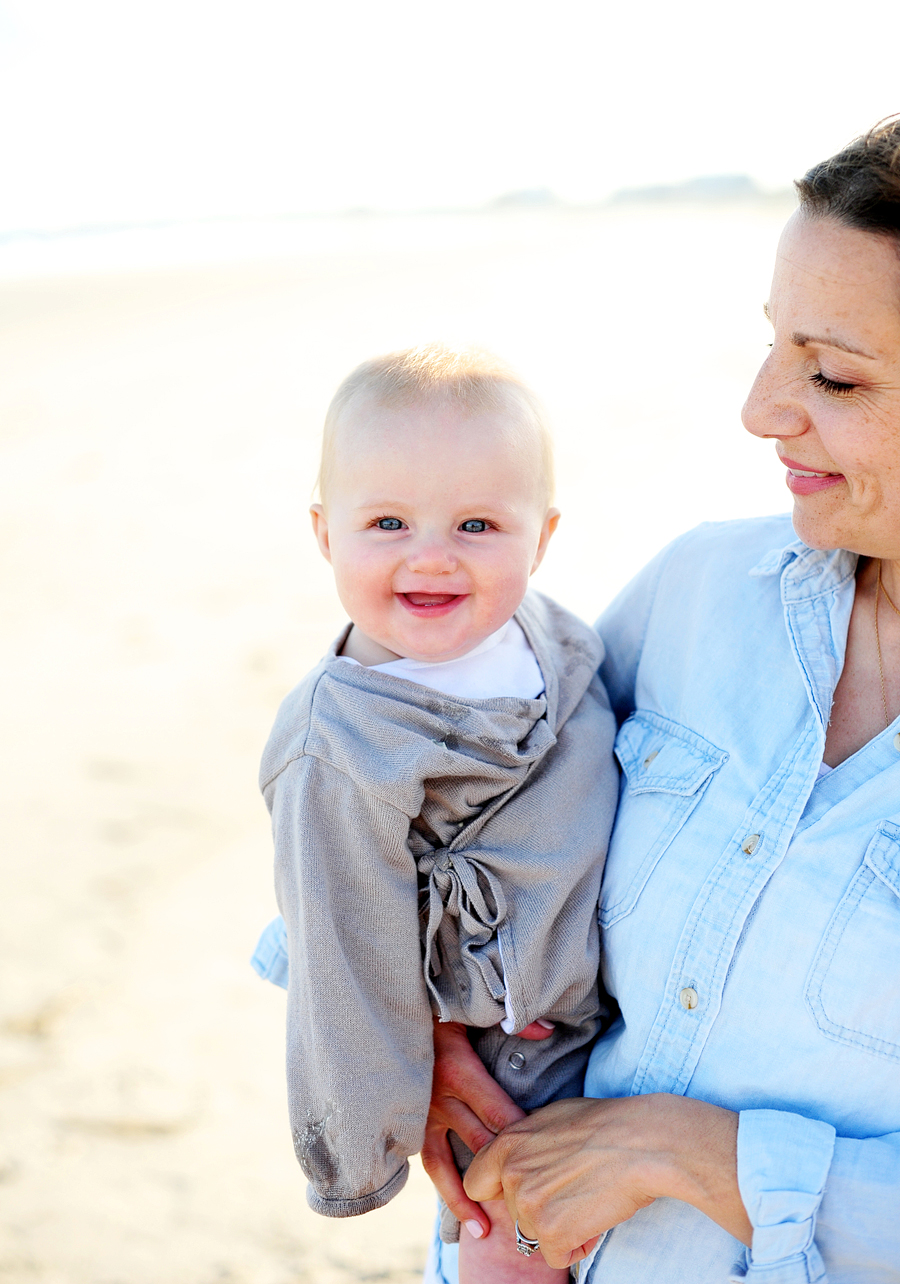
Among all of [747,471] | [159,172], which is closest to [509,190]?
[159,172]

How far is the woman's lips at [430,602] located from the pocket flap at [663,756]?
39cm

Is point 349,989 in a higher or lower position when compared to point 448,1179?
higher

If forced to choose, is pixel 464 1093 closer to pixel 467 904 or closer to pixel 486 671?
pixel 467 904

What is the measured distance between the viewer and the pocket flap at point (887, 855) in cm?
144

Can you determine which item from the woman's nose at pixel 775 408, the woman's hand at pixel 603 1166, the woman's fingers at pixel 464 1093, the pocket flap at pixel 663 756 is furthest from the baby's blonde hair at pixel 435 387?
the woman's hand at pixel 603 1166

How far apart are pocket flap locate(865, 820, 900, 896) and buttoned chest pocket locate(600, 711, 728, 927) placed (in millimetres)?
267

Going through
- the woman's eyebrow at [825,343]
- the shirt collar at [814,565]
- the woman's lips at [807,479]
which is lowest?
the shirt collar at [814,565]

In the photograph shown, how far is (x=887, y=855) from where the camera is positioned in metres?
1.45

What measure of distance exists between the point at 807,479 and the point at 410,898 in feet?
2.91

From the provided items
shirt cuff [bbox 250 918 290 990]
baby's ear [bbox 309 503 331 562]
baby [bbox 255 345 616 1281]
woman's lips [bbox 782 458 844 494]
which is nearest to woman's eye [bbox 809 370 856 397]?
woman's lips [bbox 782 458 844 494]

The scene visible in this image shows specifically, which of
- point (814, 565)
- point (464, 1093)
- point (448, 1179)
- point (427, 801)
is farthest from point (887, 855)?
point (448, 1179)

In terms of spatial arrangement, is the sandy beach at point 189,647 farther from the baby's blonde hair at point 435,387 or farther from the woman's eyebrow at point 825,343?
the woman's eyebrow at point 825,343

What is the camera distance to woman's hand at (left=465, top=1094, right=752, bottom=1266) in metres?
1.44

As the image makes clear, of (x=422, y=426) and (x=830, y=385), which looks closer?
(x=830, y=385)
